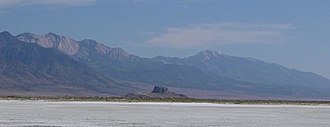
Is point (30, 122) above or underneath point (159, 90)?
underneath

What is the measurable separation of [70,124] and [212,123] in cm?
809

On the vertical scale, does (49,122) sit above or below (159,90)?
below

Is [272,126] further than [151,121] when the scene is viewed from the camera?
No

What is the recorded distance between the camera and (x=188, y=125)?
3625cm

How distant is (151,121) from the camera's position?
129 ft

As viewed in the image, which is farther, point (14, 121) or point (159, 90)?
point (159, 90)

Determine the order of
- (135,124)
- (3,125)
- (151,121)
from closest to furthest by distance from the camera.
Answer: (3,125) → (135,124) → (151,121)

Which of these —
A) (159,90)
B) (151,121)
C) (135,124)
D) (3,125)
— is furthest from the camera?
(159,90)

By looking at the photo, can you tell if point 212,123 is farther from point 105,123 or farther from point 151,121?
point 105,123

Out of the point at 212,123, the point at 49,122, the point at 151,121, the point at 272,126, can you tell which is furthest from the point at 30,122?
the point at 272,126

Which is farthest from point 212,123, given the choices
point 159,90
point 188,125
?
point 159,90

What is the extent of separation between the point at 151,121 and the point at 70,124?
542cm

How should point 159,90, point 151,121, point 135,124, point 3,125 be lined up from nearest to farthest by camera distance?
point 3,125 → point 135,124 → point 151,121 → point 159,90

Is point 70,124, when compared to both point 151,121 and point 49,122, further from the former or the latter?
point 151,121
